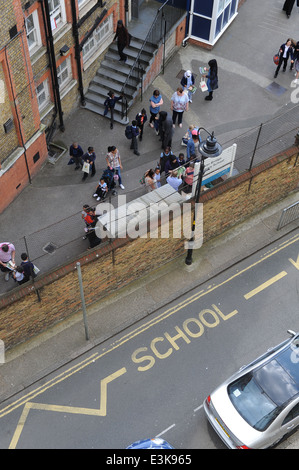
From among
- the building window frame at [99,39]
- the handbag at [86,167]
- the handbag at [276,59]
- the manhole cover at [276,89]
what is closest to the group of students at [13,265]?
the handbag at [86,167]

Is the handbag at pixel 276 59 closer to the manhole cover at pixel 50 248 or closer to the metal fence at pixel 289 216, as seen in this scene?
the metal fence at pixel 289 216

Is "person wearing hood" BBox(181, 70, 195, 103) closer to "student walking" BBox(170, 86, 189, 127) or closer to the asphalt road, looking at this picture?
"student walking" BBox(170, 86, 189, 127)

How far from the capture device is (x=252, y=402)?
46.3 ft

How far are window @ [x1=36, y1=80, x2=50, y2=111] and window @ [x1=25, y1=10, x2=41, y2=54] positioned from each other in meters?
1.41

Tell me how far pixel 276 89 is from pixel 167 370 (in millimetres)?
12179

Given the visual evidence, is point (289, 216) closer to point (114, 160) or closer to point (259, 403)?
point (114, 160)

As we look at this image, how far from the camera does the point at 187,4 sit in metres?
22.9

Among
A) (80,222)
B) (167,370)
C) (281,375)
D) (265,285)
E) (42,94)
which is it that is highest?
(42,94)

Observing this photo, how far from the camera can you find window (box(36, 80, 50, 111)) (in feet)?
63.6

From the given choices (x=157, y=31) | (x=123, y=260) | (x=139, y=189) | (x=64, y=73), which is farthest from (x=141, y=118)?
(x=123, y=260)

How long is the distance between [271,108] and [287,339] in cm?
983

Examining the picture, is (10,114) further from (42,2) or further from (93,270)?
(93,270)

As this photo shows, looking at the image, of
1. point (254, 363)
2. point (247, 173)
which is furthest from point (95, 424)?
point (247, 173)

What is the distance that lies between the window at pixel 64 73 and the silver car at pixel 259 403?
11558 mm
